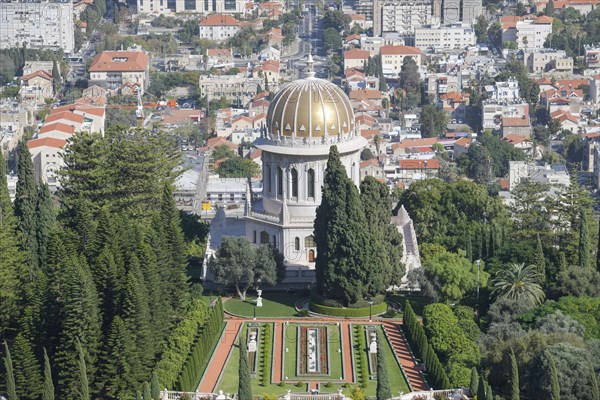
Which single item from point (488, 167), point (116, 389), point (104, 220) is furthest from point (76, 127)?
point (116, 389)

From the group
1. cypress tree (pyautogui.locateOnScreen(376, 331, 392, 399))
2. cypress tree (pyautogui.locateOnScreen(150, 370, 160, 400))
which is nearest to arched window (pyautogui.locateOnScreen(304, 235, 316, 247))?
cypress tree (pyautogui.locateOnScreen(376, 331, 392, 399))

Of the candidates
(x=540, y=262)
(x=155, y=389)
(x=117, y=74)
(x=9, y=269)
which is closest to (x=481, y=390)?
(x=155, y=389)

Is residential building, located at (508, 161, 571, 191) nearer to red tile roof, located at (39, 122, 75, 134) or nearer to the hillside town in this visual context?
the hillside town

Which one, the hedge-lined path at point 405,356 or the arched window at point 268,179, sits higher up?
the arched window at point 268,179

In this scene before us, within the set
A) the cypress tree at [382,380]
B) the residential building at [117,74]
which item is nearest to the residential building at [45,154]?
the residential building at [117,74]

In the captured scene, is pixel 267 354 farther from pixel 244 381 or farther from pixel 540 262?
pixel 540 262

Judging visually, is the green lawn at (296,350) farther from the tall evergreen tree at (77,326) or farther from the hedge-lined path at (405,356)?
the tall evergreen tree at (77,326)
